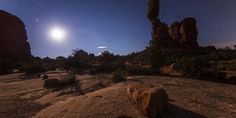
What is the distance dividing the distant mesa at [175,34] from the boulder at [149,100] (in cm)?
5128

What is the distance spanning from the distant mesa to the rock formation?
3033 centimetres

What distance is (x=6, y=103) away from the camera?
12.6 metres

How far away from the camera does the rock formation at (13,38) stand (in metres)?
51.9

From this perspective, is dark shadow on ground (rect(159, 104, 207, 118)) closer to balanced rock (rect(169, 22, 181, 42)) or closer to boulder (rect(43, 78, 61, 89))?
boulder (rect(43, 78, 61, 89))

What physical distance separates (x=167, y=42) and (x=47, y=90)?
50387mm

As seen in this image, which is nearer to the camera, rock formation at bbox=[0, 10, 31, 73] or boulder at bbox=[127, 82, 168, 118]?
boulder at bbox=[127, 82, 168, 118]

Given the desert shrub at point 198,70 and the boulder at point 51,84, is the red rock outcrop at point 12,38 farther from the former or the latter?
the desert shrub at point 198,70

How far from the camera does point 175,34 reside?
2516 inches

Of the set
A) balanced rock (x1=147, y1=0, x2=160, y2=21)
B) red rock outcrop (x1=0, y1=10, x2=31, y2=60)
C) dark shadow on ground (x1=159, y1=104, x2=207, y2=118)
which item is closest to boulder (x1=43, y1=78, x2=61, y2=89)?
dark shadow on ground (x1=159, y1=104, x2=207, y2=118)

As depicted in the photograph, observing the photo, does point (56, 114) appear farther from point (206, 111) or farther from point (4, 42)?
point (4, 42)

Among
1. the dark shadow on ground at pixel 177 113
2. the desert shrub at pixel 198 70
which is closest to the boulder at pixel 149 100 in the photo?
the dark shadow on ground at pixel 177 113

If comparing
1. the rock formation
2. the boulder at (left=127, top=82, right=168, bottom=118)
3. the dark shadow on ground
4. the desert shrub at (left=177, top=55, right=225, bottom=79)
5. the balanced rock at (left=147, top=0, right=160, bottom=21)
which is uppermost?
the balanced rock at (left=147, top=0, right=160, bottom=21)

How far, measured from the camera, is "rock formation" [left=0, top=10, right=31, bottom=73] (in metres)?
51.9

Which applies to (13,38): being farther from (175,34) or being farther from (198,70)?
Result: (198,70)
